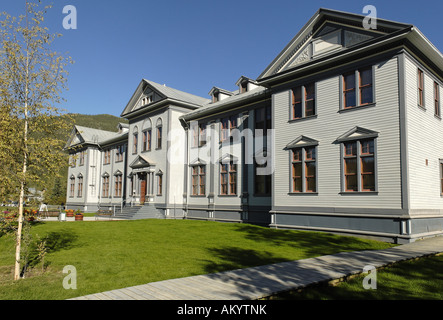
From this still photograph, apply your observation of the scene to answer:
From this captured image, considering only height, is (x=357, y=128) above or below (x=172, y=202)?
above

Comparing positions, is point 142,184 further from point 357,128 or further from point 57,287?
point 57,287

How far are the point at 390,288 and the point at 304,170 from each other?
11.4 meters

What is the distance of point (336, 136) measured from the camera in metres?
17.5

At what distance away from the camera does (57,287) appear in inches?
316

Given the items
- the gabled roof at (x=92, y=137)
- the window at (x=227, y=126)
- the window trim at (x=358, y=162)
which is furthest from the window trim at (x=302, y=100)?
the gabled roof at (x=92, y=137)

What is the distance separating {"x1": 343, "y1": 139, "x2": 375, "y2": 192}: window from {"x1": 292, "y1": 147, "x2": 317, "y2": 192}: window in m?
1.83

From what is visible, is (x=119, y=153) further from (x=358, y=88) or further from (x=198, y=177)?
(x=358, y=88)

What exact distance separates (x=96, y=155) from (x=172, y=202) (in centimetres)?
1894

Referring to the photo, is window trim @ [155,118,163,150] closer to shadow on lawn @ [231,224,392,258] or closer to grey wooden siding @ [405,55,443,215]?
shadow on lawn @ [231,224,392,258]

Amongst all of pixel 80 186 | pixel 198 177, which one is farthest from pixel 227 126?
pixel 80 186

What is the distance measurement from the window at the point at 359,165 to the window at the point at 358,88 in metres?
1.98

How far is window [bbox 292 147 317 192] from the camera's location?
60.9 feet

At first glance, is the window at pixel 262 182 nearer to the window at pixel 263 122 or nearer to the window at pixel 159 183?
the window at pixel 263 122
